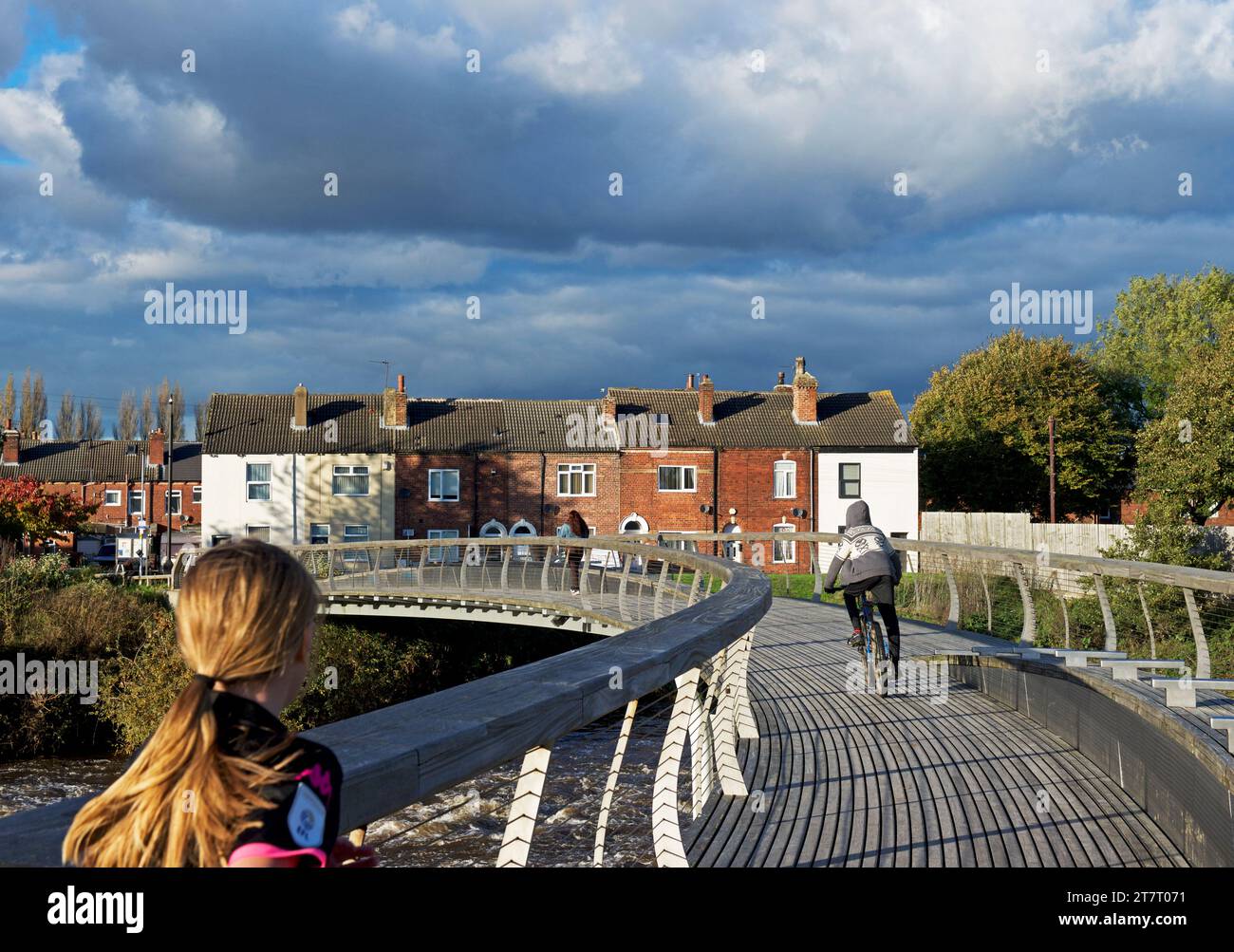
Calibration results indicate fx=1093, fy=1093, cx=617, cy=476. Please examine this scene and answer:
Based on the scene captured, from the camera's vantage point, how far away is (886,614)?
970cm

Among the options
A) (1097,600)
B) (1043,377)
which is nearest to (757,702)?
(1097,600)

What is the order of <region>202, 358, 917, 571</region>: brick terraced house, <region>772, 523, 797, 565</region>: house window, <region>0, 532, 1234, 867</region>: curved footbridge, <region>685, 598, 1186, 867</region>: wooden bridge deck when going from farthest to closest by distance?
1. <region>202, 358, 917, 571</region>: brick terraced house
2. <region>772, 523, 797, 565</region>: house window
3. <region>685, 598, 1186, 867</region>: wooden bridge deck
4. <region>0, 532, 1234, 867</region>: curved footbridge

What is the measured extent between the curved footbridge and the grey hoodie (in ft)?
3.50

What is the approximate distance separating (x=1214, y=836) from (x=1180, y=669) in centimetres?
267

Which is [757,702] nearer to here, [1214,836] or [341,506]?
[1214,836]

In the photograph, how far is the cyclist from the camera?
9.59m

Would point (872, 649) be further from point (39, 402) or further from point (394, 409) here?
point (39, 402)

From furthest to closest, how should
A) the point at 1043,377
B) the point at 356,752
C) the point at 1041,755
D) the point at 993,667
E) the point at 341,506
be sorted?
1. the point at 1043,377
2. the point at 341,506
3. the point at 993,667
4. the point at 1041,755
5. the point at 356,752

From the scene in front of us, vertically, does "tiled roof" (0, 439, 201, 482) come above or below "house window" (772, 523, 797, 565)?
above

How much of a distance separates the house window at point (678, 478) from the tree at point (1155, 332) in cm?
2518

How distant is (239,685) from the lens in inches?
63.9

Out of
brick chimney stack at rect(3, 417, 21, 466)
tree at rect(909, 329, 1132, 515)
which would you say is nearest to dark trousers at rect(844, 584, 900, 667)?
tree at rect(909, 329, 1132, 515)

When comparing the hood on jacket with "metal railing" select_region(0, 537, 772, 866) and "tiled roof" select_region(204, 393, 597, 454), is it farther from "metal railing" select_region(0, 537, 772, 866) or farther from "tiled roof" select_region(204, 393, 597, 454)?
"tiled roof" select_region(204, 393, 597, 454)

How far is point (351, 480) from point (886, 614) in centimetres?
4014
